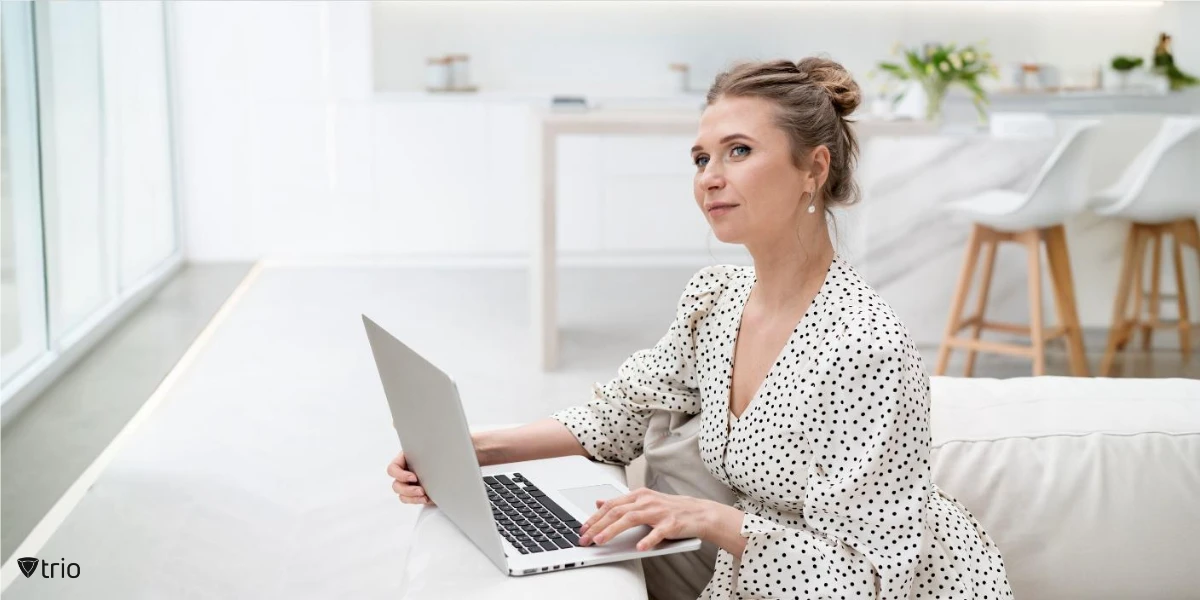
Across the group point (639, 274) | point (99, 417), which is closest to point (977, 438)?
point (99, 417)

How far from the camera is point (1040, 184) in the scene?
3.80 m

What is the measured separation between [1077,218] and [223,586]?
3162 mm

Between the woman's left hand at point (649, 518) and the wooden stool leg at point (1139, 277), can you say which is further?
the wooden stool leg at point (1139, 277)

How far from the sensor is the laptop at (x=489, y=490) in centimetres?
121

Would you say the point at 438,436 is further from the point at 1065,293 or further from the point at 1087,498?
the point at 1065,293

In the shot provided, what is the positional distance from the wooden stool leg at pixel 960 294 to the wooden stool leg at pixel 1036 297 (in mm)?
162

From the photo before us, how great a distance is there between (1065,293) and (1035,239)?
0.27 m

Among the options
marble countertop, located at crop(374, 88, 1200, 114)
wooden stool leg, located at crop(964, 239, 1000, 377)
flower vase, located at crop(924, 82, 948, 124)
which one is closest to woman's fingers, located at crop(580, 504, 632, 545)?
wooden stool leg, located at crop(964, 239, 1000, 377)

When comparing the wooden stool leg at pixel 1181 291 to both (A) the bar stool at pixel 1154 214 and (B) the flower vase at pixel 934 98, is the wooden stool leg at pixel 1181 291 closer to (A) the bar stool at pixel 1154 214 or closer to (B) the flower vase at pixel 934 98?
(A) the bar stool at pixel 1154 214

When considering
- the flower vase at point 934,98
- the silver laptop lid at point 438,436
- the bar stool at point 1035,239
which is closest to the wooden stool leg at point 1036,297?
the bar stool at point 1035,239

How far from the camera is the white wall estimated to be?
243 inches

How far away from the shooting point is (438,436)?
1.27 m

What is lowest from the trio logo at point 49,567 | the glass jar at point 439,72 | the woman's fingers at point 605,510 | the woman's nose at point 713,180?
the trio logo at point 49,567

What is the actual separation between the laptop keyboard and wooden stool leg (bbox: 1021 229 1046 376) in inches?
112
